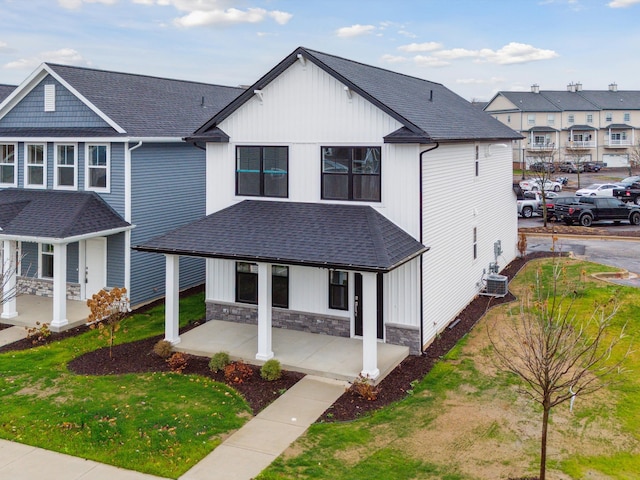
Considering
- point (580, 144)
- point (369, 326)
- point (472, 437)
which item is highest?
point (580, 144)

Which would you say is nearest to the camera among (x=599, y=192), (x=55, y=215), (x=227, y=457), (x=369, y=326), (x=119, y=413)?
(x=227, y=457)

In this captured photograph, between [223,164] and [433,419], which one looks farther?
[223,164]

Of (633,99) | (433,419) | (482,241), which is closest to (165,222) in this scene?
(482,241)

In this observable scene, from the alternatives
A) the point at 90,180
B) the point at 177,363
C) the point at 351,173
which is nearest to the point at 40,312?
the point at 90,180

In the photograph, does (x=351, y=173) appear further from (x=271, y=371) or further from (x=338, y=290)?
(x=271, y=371)

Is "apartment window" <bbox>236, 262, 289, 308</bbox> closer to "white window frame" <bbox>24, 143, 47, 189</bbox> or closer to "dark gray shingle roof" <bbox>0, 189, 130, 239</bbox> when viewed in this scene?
"dark gray shingle roof" <bbox>0, 189, 130, 239</bbox>

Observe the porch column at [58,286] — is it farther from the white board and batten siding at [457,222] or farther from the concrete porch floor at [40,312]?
the white board and batten siding at [457,222]

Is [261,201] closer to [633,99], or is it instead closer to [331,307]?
[331,307]
